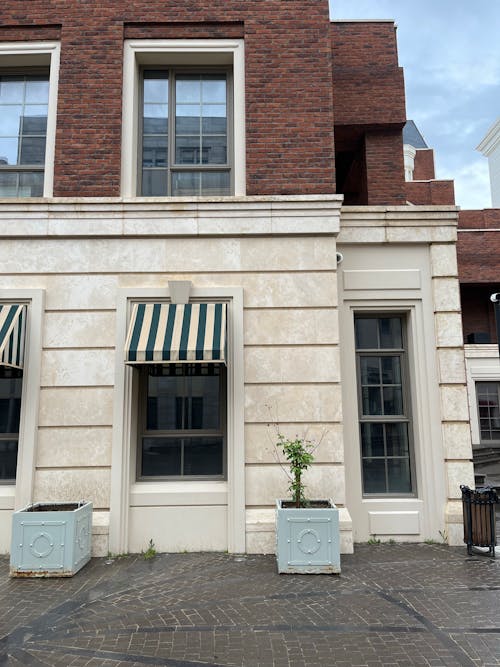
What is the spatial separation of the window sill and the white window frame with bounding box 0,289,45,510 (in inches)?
63.1

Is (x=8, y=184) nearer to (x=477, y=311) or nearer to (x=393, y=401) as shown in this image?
(x=393, y=401)

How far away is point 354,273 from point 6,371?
5.97 meters

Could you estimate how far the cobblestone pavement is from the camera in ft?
14.6

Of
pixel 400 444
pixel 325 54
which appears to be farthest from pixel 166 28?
pixel 400 444

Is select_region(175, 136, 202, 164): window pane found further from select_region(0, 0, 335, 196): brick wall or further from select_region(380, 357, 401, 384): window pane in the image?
select_region(380, 357, 401, 384): window pane

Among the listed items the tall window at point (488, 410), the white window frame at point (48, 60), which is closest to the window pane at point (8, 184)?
the white window frame at point (48, 60)

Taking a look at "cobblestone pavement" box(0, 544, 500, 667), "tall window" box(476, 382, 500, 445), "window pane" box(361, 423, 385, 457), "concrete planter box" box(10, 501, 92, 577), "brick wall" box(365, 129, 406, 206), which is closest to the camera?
"cobblestone pavement" box(0, 544, 500, 667)

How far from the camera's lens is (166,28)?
8.52 m

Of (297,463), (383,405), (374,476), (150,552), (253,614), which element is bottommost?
(253,614)

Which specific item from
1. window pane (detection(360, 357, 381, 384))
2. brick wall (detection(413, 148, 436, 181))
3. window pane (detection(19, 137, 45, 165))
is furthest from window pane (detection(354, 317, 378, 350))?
brick wall (detection(413, 148, 436, 181))

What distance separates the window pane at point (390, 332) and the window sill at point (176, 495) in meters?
3.70

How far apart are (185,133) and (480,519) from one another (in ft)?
25.9

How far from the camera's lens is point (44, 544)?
643 centimetres

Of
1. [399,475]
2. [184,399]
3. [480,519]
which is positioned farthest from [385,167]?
[480,519]
